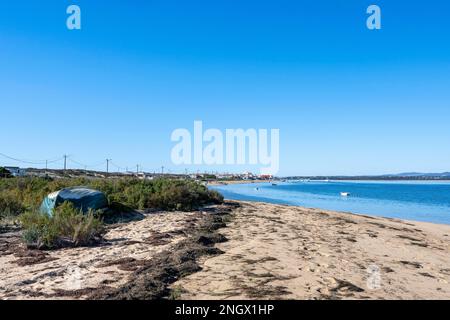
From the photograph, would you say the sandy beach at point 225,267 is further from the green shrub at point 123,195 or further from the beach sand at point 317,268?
the green shrub at point 123,195

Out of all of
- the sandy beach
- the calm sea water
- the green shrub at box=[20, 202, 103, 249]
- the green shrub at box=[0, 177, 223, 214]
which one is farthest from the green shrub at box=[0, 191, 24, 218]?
the calm sea water

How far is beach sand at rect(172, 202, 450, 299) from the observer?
550 cm

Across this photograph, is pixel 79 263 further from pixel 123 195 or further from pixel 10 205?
pixel 123 195

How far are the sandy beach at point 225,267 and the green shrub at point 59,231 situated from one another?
0.34 m

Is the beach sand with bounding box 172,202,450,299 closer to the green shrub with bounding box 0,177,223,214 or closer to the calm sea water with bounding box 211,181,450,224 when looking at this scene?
the green shrub with bounding box 0,177,223,214

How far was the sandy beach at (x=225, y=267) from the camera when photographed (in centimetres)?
538

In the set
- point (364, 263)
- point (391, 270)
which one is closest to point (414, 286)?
point (391, 270)

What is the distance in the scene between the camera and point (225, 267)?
22.0 ft

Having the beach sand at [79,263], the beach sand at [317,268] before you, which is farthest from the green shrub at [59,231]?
the beach sand at [317,268]

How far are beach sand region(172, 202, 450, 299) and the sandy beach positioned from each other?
17 mm


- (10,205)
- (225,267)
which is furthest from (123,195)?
(225,267)

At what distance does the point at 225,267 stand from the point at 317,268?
1824mm
